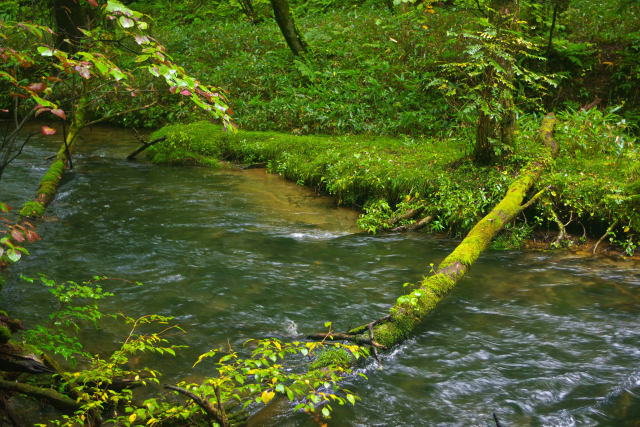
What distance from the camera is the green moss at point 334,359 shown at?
11.6ft

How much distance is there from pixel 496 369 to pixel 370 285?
1.91 metres

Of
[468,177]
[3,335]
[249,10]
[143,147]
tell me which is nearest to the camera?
[3,335]

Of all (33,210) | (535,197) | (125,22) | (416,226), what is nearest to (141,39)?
(125,22)

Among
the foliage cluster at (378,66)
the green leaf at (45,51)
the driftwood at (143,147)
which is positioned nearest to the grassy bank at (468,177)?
the foliage cluster at (378,66)

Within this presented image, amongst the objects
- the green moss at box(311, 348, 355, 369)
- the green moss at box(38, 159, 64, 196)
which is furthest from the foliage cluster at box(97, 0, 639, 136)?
the green moss at box(311, 348, 355, 369)

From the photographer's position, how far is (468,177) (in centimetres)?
775

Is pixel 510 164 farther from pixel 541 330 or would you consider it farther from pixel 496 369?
pixel 496 369

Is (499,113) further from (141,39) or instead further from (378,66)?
(378,66)

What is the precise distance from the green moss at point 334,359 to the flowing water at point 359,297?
261 mm

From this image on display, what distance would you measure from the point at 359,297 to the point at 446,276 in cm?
105

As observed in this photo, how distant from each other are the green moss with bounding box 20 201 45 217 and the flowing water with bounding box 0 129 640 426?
0.85ft

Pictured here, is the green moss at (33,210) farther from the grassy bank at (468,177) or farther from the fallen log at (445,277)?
the fallen log at (445,277)

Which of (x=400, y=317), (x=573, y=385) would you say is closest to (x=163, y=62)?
(x=400, y=317)

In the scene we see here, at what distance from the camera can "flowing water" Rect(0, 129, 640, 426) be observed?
146 inches
